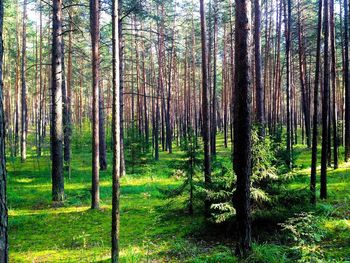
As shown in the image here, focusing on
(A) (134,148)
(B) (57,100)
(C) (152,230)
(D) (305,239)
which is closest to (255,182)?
(D) (305,239)

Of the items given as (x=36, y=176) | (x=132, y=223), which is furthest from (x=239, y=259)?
(x=36, y=176)

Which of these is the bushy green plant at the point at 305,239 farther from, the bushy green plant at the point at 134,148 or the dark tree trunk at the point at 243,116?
the bushy green plant at the point at 134,148

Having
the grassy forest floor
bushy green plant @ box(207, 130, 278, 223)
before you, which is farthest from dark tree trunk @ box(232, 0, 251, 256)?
bushy green plant @ box(207, 130, 278, 223)

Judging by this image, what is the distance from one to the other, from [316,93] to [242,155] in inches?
241

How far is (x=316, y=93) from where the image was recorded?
1160 cm

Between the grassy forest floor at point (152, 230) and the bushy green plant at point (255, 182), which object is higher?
the bushy green plant at point (255, 182)

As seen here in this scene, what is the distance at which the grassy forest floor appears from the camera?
771cm

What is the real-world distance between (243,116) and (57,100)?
376 inches

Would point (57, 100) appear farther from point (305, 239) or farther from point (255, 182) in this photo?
point (305, 239)

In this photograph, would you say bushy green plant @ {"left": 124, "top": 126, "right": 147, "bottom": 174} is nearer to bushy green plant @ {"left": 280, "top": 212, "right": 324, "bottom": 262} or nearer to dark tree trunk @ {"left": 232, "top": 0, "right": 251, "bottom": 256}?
bushy green plant @ {"left": 280, "top": 212, "right": 324, "bottom": 262}

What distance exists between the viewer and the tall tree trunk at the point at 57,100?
14.0 meters

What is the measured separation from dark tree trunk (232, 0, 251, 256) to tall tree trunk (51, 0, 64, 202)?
925 cm

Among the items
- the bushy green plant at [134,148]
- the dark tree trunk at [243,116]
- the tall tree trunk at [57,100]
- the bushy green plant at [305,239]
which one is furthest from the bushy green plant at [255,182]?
the bushy green plant at [134,148]

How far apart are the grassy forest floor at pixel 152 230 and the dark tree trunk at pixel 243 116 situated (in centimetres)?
77
